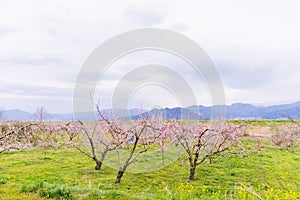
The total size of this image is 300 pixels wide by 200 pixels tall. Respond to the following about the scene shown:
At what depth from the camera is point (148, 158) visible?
18.4 m

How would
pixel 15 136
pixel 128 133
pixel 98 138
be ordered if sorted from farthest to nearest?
pixel 98 138 < pixel 128 133 < pixel 15 136

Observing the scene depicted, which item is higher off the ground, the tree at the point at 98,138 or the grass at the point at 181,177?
the tree at the point at 98,138

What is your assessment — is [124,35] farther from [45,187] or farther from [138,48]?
[45,187]

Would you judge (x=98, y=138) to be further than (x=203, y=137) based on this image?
Yes

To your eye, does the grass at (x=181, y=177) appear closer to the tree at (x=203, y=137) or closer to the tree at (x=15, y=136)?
the tree at (x=203, y=137)

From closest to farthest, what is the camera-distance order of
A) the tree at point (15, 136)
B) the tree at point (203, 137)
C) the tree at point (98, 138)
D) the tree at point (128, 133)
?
the tree at point (15, 136)
the tree at point (128, 133)
the tree at point (203, 137)
the tree at point (98, 138)

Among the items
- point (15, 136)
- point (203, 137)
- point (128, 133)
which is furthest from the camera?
point (203, 137)

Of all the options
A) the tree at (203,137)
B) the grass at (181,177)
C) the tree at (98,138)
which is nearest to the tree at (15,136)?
the grass at (181,177)

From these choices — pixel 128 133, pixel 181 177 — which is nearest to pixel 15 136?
pixel 128 133

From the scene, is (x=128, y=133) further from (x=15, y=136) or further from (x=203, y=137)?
(x=15, y=136)

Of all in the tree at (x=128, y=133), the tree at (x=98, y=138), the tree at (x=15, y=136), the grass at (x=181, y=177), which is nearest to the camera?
the tree at (x=15, y=136)

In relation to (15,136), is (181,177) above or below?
below

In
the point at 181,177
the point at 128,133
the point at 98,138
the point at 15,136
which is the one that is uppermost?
the point at 128,133

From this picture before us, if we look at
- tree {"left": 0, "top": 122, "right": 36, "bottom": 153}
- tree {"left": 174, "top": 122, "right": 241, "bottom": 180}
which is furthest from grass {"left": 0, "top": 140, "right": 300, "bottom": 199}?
tree {"left": 0, "top": 122, "right": 36, "bottom": 153}
